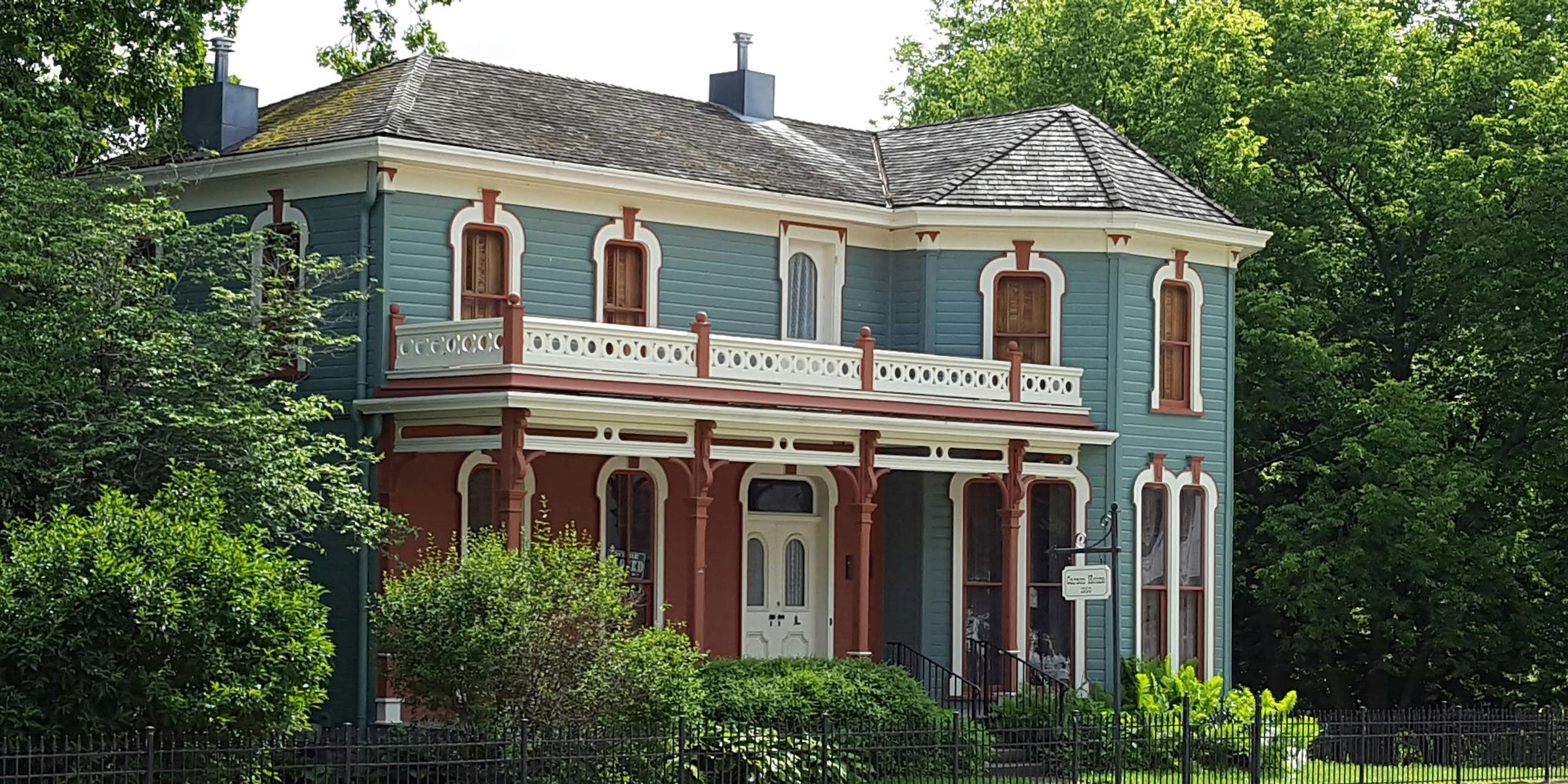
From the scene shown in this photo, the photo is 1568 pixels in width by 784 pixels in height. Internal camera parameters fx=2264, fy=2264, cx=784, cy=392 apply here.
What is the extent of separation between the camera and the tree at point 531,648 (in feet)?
73.5

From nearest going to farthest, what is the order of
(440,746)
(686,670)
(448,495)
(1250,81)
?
(440,746)
(686,670)
(448,495)
(1250,81)

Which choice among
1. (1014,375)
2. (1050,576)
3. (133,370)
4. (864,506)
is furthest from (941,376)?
(133,370)

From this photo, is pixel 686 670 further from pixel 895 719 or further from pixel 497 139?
pixel 497 139

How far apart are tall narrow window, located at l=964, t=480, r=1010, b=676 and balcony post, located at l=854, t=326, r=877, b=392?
3.56 m

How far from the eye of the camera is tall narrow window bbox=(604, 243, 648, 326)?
29.5m

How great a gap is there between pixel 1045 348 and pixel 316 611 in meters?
13.8

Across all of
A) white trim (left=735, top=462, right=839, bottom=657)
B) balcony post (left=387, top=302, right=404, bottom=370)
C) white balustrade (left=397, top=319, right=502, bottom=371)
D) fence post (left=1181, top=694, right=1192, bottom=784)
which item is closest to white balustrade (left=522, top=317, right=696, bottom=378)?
white balustrade (left=397, top=319, right=502, bottom=371)

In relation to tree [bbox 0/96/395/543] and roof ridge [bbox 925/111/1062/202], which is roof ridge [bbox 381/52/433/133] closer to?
tree [bbox 0/96/395/543]

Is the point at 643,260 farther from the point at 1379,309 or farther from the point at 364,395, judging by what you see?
the point at 1379,309

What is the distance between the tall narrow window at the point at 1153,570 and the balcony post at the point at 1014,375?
301 cm

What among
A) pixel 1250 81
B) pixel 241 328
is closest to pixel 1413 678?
pixel 1250 81

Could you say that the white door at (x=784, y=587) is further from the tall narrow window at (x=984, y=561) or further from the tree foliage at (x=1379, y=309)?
the tree foliage at (x=1379, y=309)

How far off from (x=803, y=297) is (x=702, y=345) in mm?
4804

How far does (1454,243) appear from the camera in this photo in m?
37.6
